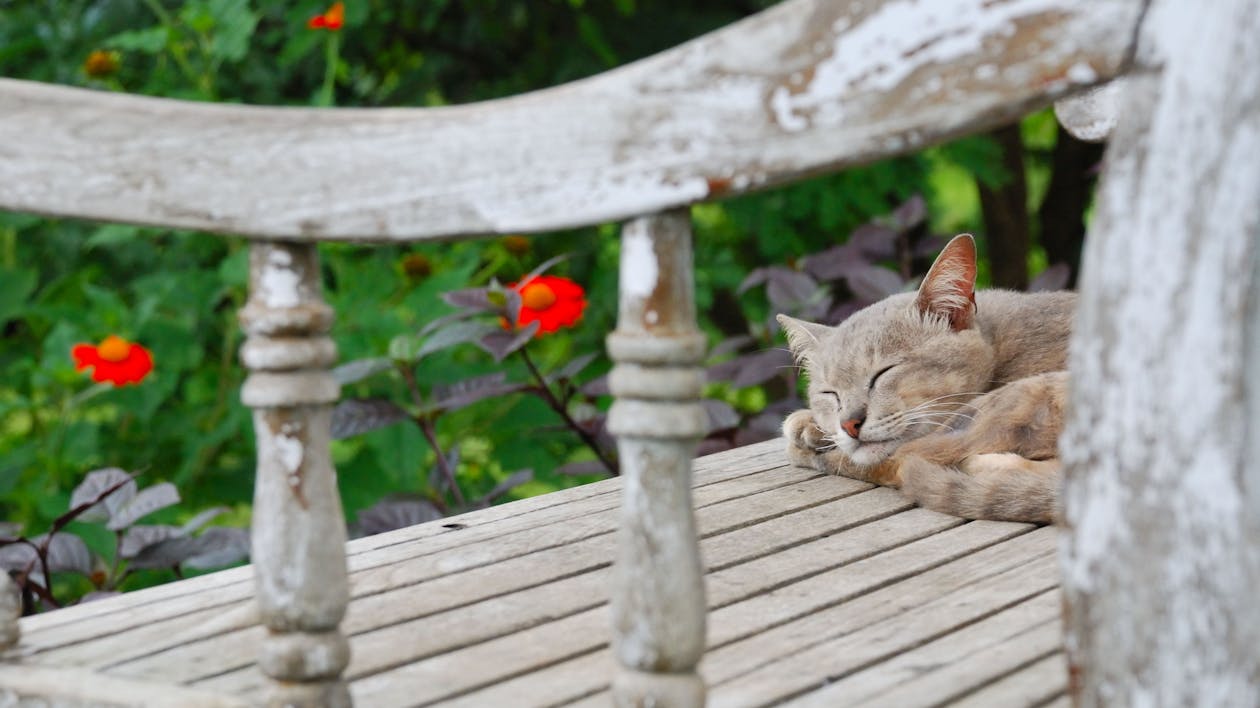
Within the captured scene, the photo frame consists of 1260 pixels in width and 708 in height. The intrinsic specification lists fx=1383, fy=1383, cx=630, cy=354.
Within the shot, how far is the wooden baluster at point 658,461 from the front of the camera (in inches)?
57.3

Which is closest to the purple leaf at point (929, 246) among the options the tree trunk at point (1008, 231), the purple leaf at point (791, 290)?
the purple leaf at point (791, 290)

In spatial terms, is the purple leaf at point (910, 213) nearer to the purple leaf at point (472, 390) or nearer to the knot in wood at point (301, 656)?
the purple leaf at point (472, 390)

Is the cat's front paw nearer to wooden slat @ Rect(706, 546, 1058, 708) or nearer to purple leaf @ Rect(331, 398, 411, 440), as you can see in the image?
wooden slat @ Rect(706, 546, 1058, 708)

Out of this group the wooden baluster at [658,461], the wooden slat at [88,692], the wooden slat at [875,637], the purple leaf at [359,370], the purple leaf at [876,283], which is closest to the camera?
the wooden baluster at [658,461]

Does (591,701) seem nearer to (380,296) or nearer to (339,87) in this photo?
(380,296)

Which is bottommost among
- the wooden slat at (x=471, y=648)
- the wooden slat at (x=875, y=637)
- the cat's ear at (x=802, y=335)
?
the wooden slat at (x=875, y=637)

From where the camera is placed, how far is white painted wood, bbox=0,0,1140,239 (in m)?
1.35

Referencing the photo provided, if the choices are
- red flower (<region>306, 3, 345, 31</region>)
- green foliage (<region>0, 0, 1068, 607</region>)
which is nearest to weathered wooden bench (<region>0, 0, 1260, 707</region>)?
green foliage (<region>0, 0, 1068, 607</region>)

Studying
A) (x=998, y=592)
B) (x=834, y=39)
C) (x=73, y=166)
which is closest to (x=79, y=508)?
(x=73, y=166)

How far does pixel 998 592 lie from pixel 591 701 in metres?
0.76

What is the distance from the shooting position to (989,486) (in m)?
2.57

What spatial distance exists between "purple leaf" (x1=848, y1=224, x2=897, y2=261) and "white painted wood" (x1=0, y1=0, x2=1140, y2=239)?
2.82m

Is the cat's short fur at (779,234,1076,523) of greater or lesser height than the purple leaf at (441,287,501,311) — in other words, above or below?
below

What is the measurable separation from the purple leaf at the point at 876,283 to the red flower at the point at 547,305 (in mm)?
948
